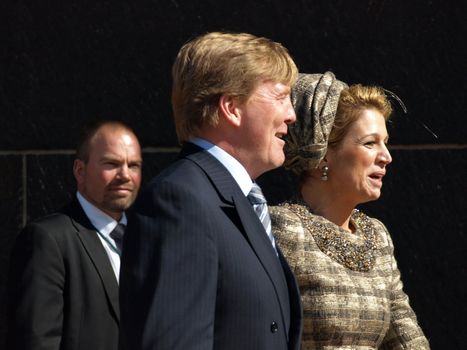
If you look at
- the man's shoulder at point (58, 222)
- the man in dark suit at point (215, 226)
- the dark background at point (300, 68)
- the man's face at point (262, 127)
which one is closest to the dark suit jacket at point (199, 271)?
the man in dark suit at point (215, 226)

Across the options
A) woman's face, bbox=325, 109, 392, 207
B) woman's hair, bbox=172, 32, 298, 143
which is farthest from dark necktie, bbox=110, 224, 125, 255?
woman's hair, bbox=172, 32, 298, 143

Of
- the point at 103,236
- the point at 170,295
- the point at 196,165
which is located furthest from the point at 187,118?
the point at 103,236

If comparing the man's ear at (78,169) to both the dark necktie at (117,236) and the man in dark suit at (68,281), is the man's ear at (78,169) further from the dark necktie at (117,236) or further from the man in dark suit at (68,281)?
the dark necktie at (117,236)

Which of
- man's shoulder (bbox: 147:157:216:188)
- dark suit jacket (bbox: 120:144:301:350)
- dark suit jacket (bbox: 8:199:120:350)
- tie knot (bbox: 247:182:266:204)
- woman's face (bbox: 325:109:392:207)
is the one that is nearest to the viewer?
dark suit jacket (bbox: 120:144:301:350)

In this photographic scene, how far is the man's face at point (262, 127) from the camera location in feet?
10.0

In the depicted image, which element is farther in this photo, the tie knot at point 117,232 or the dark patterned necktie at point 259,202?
the tie knot at point 117,232

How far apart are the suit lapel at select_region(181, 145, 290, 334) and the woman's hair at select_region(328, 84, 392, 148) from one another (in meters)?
1.31

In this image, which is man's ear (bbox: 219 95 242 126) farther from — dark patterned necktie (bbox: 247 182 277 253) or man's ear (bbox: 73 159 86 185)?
man's ear (bbox: 73 159 86 185)

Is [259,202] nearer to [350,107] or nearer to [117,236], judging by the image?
[350,107]

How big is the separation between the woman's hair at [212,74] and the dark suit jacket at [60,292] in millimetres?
1636

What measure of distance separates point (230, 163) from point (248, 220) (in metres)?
0.17

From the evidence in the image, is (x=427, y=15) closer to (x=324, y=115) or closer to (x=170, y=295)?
(x=324, y=115)

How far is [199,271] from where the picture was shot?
2.73 m

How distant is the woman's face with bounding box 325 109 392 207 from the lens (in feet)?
13.9
